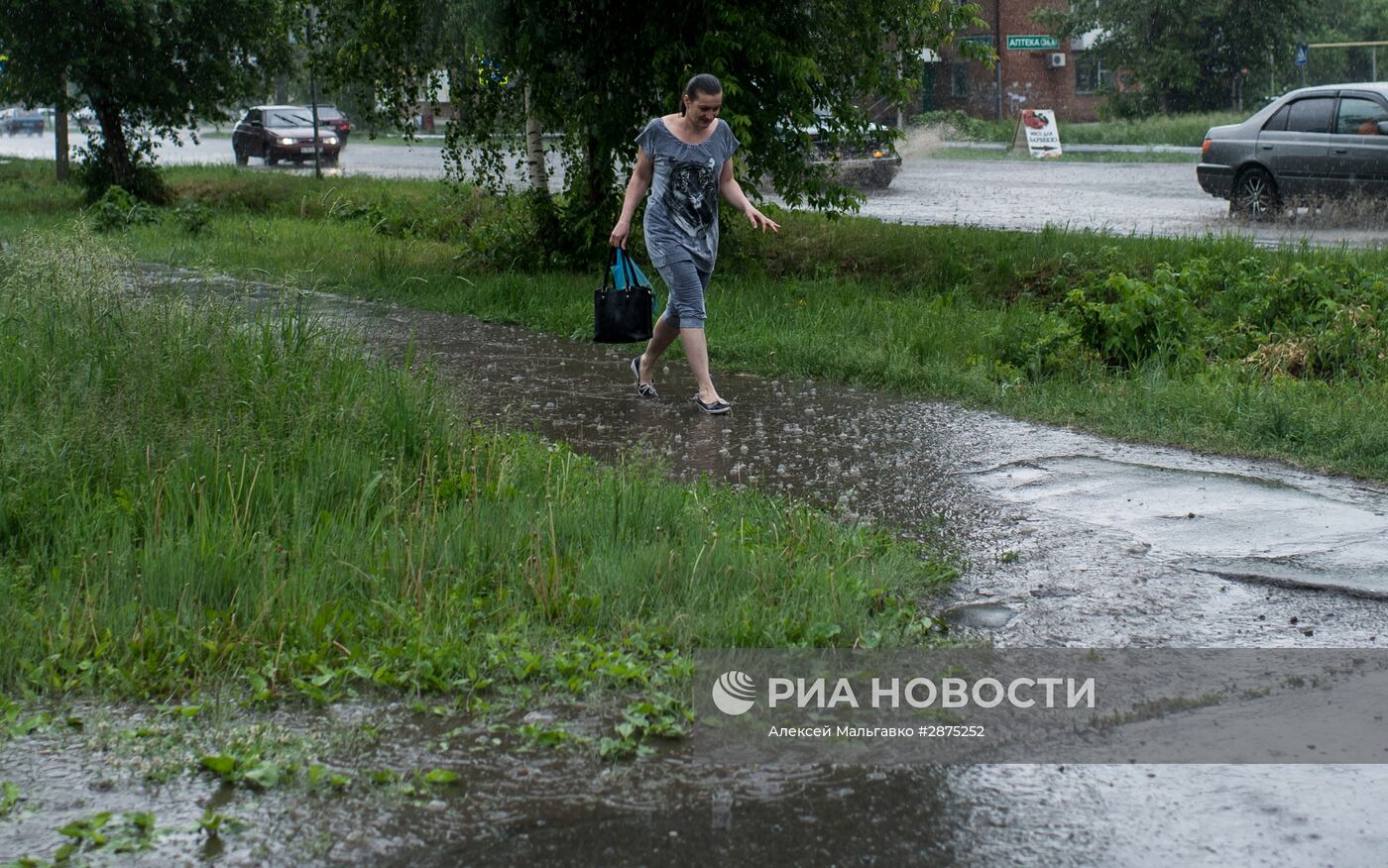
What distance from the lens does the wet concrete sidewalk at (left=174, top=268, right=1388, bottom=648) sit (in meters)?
4.92

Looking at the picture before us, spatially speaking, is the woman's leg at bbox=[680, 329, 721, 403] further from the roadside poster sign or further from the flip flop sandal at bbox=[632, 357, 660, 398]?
the roadside poster sign

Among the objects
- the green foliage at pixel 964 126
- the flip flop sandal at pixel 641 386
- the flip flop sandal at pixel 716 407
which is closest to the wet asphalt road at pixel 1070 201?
the green foliage at pixel 964 126

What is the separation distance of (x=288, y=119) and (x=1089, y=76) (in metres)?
26.3

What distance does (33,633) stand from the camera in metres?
4.37

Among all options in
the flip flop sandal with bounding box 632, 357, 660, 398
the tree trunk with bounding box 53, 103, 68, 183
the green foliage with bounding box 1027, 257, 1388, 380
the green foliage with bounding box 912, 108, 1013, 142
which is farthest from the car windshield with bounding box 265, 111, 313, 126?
the flip flop sandal with bounding box 632, 357, 660, 398

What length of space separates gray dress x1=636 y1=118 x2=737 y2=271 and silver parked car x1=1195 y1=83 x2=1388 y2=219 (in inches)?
403

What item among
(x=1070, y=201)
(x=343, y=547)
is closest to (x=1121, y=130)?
(x=1070, y=201)

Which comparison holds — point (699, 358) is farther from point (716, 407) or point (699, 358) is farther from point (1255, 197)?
point (1255, 197)

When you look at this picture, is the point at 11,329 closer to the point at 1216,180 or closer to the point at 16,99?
the point at 1216,180

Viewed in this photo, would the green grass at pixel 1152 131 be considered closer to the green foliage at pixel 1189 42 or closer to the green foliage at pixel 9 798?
the green foliage at pixel 1189 42

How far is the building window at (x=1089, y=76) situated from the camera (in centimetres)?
4747

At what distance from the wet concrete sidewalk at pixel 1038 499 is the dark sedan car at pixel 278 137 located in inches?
1088

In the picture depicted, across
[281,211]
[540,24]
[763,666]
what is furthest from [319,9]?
[763,666]

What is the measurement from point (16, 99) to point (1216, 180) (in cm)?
1771
